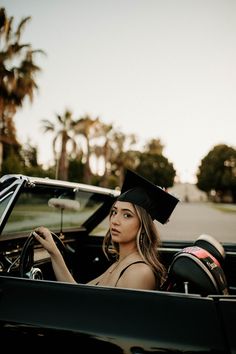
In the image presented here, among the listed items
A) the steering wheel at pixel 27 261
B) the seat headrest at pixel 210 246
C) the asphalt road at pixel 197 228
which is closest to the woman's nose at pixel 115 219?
the steering wheel at pixel 27 261

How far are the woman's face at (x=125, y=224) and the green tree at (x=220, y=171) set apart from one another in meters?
69.7

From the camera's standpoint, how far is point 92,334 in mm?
1369

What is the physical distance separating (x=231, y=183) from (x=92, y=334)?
232 ft

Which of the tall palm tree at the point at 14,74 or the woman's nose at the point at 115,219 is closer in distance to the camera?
the woman's nose at the point at 115,219

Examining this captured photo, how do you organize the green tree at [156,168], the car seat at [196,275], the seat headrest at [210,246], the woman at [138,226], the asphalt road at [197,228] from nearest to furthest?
the car seat at [196,275]
the woman at [138,226]
the seat headrest at [210,246]
the asphalt road at [197,228]
the green tree at [156,168]

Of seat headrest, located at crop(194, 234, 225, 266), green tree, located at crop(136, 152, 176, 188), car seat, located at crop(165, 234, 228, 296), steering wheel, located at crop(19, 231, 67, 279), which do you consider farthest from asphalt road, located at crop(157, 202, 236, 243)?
green tree, located at crop(136, 152, 176, 188)

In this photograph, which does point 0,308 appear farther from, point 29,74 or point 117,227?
point 29,74

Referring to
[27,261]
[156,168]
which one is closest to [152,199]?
[27,261]

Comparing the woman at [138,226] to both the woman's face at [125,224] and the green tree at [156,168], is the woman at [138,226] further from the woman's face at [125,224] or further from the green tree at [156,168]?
the green tree at [156,168]

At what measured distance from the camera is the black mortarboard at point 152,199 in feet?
6.57

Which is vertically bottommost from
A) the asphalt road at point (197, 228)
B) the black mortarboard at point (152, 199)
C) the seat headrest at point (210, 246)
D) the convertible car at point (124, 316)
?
the asphalt road at point (197, 228)

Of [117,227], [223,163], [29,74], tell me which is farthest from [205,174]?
[117,227]

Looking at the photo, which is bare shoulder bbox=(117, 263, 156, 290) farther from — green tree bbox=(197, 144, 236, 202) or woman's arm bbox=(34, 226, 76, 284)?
green tree bbox=(197, 144, 236, 202)

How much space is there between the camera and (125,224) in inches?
77.5
